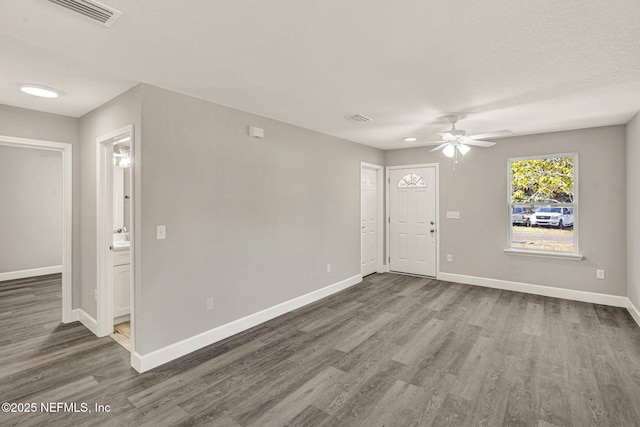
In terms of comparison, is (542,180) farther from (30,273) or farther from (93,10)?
(30,273)

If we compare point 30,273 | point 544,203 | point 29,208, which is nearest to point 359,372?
point 544,203

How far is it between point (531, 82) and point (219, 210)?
3192mm

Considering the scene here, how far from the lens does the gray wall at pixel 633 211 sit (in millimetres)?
3676

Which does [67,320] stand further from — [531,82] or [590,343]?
[590,343]

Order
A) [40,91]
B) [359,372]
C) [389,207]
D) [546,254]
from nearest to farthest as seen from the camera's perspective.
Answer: [359,372]
[40,91]
[546,254]
[389,207]

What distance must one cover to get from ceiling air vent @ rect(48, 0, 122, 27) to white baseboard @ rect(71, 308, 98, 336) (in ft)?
10.3

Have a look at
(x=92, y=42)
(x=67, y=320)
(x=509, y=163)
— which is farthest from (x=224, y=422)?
(x=509, y=163)

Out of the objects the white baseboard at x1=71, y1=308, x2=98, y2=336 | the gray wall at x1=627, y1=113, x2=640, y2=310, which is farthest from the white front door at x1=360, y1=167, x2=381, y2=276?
the white baseboard at x1=71, y1=308, x2=98, y2=336

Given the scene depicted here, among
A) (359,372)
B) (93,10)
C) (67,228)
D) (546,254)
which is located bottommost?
(359,372)

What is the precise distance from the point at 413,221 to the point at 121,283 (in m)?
4.86

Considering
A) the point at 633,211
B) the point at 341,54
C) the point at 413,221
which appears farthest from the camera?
the point at 413,221

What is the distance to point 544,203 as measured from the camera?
481cm

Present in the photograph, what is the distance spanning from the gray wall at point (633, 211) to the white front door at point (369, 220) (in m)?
3.60

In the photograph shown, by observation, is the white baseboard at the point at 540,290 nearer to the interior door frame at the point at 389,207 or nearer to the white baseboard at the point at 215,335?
the interior door frame at the point at 389,207
